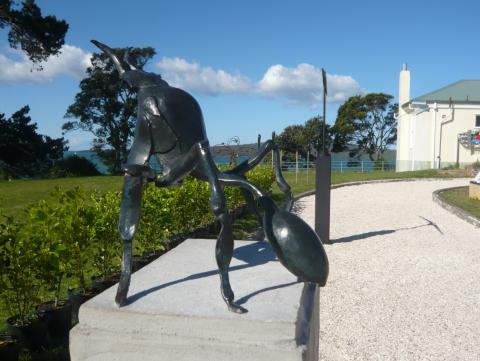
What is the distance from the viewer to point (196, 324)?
2381 millimetres

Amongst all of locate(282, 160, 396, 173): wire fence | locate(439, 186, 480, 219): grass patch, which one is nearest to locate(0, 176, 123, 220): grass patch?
locate(439, 186, 480, 219): grass patch

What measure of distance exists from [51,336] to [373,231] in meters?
7.46

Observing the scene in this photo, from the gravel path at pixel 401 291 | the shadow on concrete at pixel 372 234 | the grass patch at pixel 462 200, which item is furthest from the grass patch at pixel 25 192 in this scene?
the grass patch at pixel 462 200

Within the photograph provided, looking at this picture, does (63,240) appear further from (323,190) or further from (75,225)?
(323,190)

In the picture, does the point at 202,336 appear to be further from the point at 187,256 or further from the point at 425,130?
the point at 425,130

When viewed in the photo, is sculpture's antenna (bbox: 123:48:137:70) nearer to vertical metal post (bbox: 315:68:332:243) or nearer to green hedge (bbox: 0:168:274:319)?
green hedge (bbox: 0:168:274:319)

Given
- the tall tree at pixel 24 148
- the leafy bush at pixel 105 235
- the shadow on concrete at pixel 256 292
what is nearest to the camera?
the shadow on concrete at pixel 256 292

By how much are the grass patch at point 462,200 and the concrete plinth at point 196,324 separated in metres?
9.86

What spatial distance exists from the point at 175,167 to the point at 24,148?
19452mm

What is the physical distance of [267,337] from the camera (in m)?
2.30

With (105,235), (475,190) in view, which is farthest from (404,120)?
(105,235)

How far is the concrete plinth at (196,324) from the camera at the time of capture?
231cm

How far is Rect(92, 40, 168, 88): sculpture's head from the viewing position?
9.37 ft

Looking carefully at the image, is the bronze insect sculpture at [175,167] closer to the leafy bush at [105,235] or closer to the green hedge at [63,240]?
the green hedge at [63,240]
